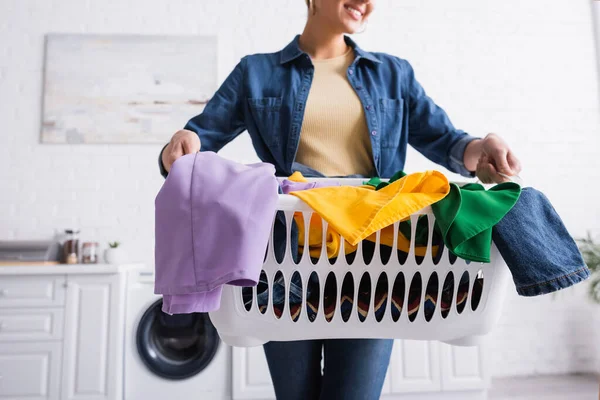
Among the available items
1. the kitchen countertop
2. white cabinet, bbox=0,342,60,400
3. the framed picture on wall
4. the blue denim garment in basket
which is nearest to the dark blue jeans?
the blue denim garment in basket

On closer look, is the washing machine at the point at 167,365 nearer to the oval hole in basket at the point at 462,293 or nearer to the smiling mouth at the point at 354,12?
the smiling mouth at the point at 354,12

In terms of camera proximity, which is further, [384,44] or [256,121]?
[384,44]

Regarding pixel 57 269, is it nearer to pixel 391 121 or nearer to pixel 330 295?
pixel 391 121

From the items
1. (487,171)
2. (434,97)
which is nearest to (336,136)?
(487,171)

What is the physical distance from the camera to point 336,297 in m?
0.61

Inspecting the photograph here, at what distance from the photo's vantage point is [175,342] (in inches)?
99.6

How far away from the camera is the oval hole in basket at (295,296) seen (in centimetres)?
60

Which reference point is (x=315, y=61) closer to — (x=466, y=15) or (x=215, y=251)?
(x=215, y=251)

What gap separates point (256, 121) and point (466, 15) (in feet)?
9.62

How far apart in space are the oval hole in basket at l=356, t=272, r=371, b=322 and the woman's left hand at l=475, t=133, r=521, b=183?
0.89ft

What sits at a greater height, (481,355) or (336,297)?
(336,297)

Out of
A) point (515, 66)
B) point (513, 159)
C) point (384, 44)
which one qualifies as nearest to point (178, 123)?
point (384, 44)

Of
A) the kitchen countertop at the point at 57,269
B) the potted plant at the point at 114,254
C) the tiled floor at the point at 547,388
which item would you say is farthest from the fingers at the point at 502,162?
the potted plant at the point at 114,254

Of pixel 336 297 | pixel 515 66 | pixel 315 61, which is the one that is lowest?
pixel 336 297
